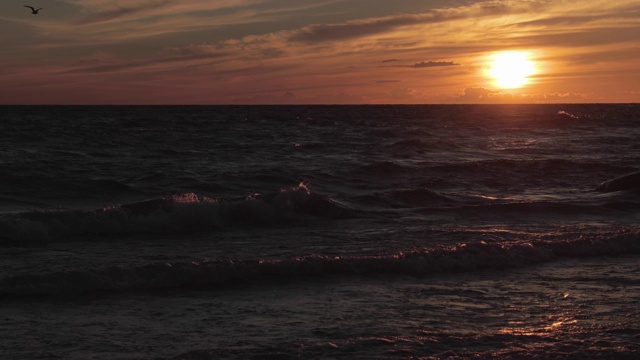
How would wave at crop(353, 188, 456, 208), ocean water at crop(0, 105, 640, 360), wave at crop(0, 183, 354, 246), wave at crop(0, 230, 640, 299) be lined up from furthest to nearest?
wave at crop(353, 188, 456, 208) → wave at crop(0, 183, 354, 246) → wave at crop(0, 230, 640, 299) → ocean water at crop(0, 105, 640, 360)

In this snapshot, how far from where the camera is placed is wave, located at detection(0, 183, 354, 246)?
14203mm

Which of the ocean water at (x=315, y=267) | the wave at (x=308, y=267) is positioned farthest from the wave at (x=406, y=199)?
the wave at (x=308, y=267)

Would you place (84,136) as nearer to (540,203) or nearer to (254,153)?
(254,153)

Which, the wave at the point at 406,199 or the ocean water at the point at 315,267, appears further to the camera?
the wave at the point at 406,199

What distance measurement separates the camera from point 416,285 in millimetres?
10430

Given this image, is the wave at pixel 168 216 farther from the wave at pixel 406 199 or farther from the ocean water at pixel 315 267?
the wave at pixel 406 199

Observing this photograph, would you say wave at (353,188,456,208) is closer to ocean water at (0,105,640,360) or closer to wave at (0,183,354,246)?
ocean water at (0,105,640,360)

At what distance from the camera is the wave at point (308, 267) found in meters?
9.96

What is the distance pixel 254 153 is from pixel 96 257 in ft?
77.8

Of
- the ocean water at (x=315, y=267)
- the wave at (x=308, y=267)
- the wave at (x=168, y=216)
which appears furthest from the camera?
the wave at (x=168, y=216)

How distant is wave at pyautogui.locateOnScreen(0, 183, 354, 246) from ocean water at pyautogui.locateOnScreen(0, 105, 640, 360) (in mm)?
46

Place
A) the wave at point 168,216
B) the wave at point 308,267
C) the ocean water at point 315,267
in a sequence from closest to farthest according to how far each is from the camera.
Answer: the ocean water at point 315,267, the wave at point 308,267, the wave at point 168,216

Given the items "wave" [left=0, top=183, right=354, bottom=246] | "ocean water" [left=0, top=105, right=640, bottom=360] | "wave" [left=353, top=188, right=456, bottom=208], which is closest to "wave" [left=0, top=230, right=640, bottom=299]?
"ocean water" [left=0, top=105, right=640, bottom=360]

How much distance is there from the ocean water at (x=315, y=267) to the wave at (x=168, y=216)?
0.05 metres
